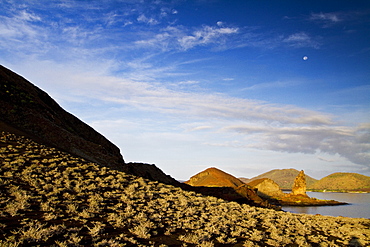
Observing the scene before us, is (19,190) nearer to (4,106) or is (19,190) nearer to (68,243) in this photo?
(68,243)

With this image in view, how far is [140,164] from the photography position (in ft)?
144

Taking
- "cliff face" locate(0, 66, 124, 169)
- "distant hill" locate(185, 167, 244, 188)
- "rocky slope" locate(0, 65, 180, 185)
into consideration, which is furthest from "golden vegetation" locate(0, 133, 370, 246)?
"distant hill" locate(185, 167, 244, 188)

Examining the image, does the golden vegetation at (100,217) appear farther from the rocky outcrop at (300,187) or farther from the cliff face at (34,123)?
the rocky outcrop at (300,187)

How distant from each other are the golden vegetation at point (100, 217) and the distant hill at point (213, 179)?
248 ft

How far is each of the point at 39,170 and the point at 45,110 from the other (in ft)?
71.7

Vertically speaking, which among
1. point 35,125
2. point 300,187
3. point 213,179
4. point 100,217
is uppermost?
point 35,125

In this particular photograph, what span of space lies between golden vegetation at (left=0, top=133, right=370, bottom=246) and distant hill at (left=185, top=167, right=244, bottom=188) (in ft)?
248

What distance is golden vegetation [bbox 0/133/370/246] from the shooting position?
29.7ft

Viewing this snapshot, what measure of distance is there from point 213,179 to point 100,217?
287ft

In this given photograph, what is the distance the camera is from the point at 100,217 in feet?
38.3

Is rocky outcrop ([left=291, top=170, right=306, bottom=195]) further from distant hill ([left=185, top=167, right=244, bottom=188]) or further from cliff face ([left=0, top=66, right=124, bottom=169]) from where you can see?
cliff face ([left=0, top=66, right=124, bottom=169])

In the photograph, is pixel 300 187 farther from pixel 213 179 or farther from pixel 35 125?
pixel 35 125

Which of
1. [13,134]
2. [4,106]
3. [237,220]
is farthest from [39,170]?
[4,106]

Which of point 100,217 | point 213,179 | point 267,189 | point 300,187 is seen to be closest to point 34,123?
point 100,217
